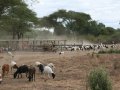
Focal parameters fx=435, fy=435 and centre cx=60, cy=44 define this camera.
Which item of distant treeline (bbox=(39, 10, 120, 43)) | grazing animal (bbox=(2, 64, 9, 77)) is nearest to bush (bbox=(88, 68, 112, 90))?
grazing animal (bbox=(2, 64, 9, 77))

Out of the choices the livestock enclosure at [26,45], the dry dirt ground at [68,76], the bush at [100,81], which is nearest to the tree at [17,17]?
the livestock enclosure at [26,45]

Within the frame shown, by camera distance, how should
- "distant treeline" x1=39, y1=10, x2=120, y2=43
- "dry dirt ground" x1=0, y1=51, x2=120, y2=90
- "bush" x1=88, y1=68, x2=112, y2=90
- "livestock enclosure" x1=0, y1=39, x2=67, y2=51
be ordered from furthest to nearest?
"distant treeline" x1=39, y1=10, x2=120, y2=43, "livestock enclosure" x1=0, y1=39, x2=67, y2=51, "dry dirt ground" x1=0, y1=51, x2=120, y2=90, "bush" x1=88, y1=68, x2=112, y2=90

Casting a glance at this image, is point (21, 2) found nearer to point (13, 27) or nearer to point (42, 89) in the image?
point (13, 27)

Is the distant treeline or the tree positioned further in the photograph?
the distant treeline

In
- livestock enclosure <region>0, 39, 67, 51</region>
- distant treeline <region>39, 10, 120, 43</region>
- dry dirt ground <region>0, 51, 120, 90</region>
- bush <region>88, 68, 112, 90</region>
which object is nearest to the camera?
bush <region>88, 68, 112, 90</region>

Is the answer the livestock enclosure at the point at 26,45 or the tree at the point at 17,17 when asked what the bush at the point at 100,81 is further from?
the tree at the point at 17,17

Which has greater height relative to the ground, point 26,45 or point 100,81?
point 26,45

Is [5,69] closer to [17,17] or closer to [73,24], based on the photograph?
[17,17]

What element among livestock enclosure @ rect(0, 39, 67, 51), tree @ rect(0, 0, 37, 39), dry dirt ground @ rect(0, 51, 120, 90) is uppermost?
tree @ rect(0, 0, 37, 39)

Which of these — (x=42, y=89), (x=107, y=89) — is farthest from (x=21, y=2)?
(x=107, y=89)

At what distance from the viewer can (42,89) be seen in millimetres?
19688

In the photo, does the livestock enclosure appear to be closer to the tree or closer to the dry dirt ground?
the tree

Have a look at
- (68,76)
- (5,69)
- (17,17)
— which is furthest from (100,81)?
(17,17)

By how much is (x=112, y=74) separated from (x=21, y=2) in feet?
86.4
